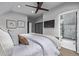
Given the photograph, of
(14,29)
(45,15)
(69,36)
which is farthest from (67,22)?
(14,29)

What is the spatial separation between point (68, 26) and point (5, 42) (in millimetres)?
845

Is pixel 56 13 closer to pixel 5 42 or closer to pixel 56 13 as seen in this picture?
pixel 56 13

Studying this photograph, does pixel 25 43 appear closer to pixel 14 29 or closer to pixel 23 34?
pixel 23 34

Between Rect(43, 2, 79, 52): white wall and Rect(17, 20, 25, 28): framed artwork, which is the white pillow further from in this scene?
Rect(43, 2, 79, 52): white wall

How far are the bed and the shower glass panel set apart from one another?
0.20m

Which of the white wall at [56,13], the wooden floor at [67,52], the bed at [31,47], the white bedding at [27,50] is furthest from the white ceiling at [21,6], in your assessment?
the wooden floor at [67,52]

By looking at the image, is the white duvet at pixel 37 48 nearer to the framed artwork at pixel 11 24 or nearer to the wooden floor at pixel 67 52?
the wooden floor at pixel 67 52

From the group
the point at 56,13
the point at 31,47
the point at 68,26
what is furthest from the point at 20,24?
the point at 68,26

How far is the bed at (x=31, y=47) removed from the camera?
1155mm

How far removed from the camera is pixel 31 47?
47.0 inches

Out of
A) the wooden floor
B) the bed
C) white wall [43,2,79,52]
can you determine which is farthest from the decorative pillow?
the wooden floor

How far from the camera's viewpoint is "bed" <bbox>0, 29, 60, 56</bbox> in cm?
116

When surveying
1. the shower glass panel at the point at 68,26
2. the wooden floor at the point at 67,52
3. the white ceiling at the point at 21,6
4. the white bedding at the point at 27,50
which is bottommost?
the wooden floor at the point at 67,52

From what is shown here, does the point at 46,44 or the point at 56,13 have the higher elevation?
the point at 56,13
